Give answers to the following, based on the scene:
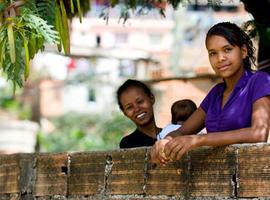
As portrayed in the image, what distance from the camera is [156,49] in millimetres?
34125

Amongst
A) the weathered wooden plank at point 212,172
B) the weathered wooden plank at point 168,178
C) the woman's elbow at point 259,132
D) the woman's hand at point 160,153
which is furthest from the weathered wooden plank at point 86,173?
the woman's elbow at point 259,132

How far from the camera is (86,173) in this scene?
544 cm

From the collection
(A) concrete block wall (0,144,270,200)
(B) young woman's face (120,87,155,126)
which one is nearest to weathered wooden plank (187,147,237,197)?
(A) concrete block wall (0,144,270,200)

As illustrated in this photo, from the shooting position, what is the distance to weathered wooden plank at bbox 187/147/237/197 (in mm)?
4461

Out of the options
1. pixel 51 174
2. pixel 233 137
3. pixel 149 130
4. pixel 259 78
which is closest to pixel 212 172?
pixel 233 137

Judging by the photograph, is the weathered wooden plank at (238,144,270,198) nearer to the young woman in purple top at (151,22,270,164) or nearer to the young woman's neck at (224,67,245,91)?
the young woman in purple top at (151,22,270,164)

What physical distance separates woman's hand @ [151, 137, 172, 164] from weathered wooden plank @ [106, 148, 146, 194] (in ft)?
1.08

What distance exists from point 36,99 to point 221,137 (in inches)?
712

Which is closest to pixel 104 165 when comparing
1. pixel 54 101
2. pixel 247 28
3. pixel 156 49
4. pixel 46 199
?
Answer: pixel 46 199

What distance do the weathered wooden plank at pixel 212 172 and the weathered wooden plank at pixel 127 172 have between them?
0.44 meters

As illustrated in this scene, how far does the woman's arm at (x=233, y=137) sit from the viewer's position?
4.42 metres

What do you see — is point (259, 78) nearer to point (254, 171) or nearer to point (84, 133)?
point (254, 171)

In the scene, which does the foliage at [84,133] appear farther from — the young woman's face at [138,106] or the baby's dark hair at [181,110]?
the young woman's face at [138,106]

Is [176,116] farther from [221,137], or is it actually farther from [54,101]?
[54,101]
